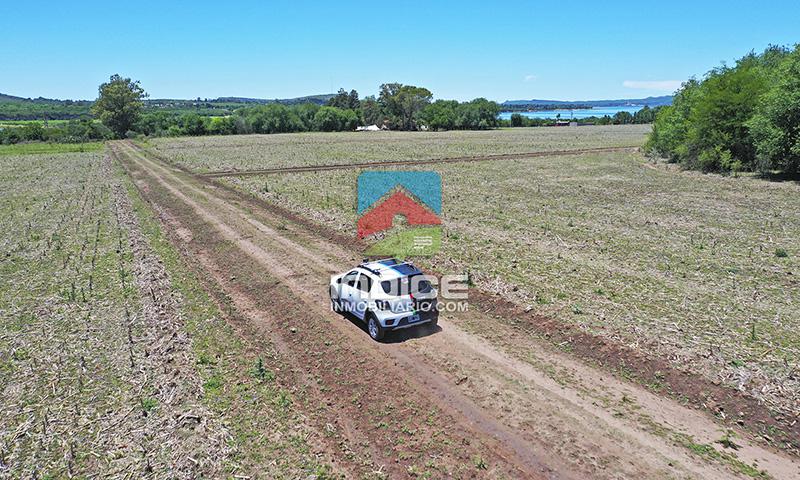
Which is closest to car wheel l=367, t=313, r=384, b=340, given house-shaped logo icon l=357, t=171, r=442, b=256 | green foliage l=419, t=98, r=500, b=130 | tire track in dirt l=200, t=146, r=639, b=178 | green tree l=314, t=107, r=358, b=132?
house-shaped logo icon l=357, t=171, r=442, b=256

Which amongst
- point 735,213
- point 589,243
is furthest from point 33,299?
point 735,213

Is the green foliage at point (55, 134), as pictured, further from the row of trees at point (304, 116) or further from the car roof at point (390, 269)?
the car roof at point (390, 269)

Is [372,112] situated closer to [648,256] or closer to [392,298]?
[648,256]

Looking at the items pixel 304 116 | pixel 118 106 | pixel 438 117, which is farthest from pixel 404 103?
pixel 118 106

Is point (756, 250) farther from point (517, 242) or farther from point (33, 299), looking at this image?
point (33, 299)

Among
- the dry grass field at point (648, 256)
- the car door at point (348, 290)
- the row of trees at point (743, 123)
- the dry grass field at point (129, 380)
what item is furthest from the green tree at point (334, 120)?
the car door at point (348, 290)

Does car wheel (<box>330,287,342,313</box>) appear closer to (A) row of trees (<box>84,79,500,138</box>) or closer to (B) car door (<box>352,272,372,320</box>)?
(B) car door (<box>352,272,372,320</box>)
